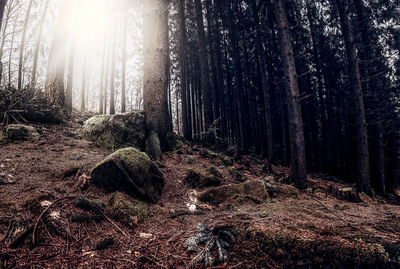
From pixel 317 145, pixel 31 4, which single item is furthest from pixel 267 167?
pixel 31 4

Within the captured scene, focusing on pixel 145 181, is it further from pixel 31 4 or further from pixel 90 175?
pixel 31 4

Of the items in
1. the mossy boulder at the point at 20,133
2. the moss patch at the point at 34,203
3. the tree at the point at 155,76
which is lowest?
the moss patch at the point at 34,203

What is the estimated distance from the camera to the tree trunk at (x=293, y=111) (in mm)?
5633

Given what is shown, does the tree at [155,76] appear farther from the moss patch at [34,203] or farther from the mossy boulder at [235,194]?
the moss patch at [34,203]

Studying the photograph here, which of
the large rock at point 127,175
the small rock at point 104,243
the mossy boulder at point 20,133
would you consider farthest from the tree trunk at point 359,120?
the mossy boulder at point 20,133

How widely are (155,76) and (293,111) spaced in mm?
4389

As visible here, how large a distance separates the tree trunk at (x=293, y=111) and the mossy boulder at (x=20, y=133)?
6743 mm

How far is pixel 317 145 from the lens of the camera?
14836mm

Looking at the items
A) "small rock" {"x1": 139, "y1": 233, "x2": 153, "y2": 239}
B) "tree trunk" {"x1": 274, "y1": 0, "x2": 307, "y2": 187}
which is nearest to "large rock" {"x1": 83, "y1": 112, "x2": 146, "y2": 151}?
"small rock" {"x1": 139, "y1": 233, "x2": 153, "y2": 239}

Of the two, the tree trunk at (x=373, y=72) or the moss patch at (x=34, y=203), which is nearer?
the moss patch at (x=34, y=203)

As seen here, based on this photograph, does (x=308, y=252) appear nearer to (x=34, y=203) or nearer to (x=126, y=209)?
(x=126, y=209)

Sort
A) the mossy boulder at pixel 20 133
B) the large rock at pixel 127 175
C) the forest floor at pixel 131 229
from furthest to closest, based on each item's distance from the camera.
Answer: the mossy boulder at pixel 20 133 → the large rock at pixel 127 175 → the forest floor at pixel 131 229

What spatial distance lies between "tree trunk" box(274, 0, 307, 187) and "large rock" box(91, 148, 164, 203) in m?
4.41

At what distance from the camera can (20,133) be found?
399cm
